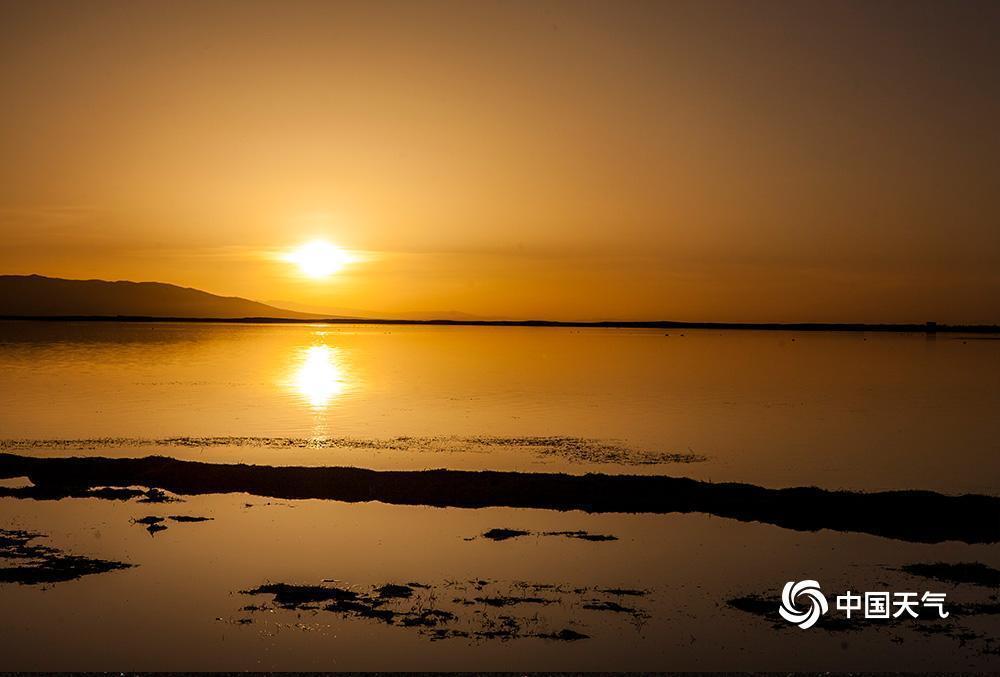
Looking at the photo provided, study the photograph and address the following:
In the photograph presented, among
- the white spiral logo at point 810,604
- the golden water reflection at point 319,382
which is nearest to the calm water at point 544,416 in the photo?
the golden water reflection at point 319,382

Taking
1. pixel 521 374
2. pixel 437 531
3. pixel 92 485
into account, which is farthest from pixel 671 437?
pixel 521 374

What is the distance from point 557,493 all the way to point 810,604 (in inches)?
318

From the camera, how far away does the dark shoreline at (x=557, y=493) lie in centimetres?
2008

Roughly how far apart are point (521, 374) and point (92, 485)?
188 ft

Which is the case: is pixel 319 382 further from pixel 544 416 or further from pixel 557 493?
pixel 557 493

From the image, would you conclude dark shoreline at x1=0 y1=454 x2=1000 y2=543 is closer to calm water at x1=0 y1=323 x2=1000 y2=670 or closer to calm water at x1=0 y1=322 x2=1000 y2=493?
calm water at x1=0 y1=323 x2=1000 y2=670

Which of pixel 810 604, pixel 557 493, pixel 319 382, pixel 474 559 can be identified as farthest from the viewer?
pixel 319 382

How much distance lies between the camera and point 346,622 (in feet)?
45.7

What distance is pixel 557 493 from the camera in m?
22.3

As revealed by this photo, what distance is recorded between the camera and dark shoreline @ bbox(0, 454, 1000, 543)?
20.1 m

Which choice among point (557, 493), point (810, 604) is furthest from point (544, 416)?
point (810, 604)

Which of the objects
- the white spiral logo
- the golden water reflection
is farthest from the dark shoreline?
the golden water reflection

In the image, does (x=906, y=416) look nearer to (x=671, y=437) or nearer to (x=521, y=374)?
(x=671, y=437)

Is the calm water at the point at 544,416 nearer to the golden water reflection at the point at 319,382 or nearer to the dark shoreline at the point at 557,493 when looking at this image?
the golden water reflection at the point at 319,382
